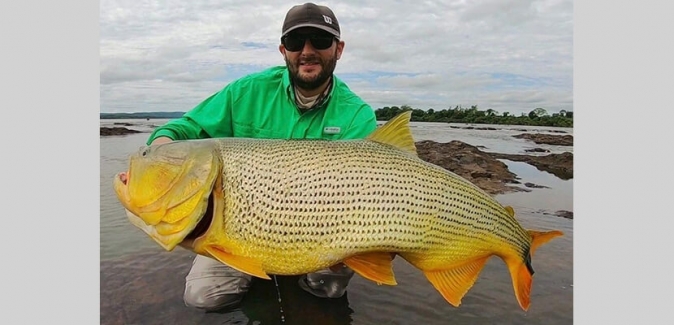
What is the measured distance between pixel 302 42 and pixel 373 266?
2318mm

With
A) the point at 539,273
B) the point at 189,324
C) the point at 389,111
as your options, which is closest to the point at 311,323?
the point at 189,324

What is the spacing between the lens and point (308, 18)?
4.45m

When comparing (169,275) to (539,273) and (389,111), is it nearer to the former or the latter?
(539,273)

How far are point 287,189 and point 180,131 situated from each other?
1826 millimetres

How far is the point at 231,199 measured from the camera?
3.03 metres

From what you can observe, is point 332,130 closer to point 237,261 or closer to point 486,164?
point 237,261

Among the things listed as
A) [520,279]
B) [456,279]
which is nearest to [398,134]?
[456,279]

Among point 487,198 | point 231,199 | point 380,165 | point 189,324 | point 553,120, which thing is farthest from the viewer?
point 553,120

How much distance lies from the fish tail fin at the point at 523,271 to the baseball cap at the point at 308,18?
2558mm

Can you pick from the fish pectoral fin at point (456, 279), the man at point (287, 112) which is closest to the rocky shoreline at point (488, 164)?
the man at point (287, 112)

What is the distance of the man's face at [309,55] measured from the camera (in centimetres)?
451

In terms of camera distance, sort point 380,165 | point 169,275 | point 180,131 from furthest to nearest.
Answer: point 169,275, point 180,131, point 380,165

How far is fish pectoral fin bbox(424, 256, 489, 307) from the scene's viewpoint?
3461mm

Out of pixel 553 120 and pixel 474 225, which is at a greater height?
pixel 553 120
